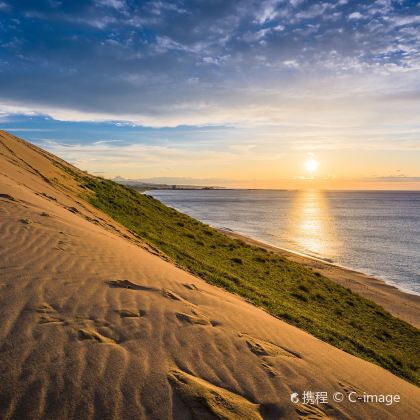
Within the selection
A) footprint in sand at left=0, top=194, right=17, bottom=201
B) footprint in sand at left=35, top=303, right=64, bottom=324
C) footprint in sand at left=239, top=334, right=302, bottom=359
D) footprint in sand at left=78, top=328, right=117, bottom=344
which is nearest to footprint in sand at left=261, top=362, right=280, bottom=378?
footprint in sand at left=239, top=334, right=302, bottom=359

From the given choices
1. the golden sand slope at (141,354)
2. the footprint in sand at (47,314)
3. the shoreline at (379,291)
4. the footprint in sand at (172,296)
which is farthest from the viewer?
the shoreline at (379,291)

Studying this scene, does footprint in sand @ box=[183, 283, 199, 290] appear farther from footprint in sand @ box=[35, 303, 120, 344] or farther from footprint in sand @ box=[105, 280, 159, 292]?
footprint in sand @ box=[35, 303, 120, 344]

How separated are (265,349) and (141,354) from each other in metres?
2.26

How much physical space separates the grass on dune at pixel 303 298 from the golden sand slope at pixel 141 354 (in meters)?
5.13

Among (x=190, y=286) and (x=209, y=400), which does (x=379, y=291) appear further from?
(x=209, y=400)

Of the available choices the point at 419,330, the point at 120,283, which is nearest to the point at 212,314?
the point at 120,283

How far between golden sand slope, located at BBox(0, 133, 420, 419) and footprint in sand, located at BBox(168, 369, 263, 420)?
0.04 feet

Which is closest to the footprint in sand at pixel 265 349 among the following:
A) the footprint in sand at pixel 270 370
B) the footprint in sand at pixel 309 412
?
the footprint in sand at pixel 270 370

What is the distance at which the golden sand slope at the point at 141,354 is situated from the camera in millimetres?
3949

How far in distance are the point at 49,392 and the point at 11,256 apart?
4.35m

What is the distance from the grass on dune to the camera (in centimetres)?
1195

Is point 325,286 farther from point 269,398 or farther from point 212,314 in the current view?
point 269,398

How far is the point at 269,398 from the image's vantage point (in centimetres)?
458

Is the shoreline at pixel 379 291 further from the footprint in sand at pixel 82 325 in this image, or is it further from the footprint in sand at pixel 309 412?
the footprint in sand at pixel 82 325
